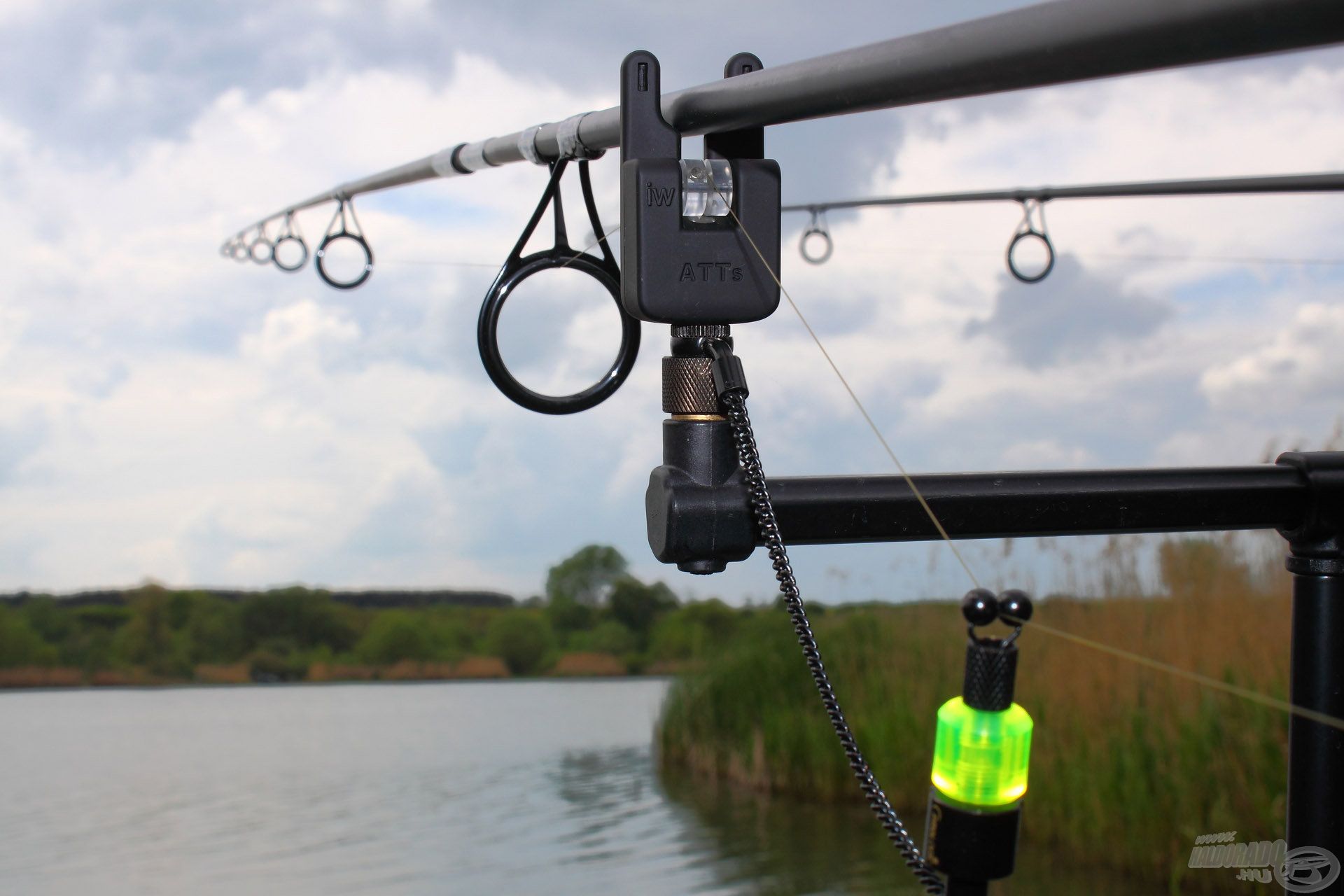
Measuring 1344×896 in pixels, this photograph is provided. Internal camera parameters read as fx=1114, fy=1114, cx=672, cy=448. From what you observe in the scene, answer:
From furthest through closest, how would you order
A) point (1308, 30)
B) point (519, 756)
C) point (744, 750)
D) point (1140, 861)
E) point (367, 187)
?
point (519, 756), point (744, 750), point (1140, 861), point (367, 187), point (1308, 30)

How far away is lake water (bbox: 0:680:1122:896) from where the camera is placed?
12.2ft

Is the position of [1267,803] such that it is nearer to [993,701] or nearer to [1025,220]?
[1025,220]

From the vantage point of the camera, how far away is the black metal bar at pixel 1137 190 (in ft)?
5.62

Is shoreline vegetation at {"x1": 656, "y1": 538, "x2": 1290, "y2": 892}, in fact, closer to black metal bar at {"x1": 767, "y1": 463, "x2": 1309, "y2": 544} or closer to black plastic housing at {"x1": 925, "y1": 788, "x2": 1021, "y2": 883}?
black metal bar at {"x1": 767, "y1": 463, "x2": 1309, "y2": 544}

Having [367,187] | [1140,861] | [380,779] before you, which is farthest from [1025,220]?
[380,779]

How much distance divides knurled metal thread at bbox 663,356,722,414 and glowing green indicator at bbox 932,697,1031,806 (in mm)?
259

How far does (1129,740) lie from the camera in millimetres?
3143

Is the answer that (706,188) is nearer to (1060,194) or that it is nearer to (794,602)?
(794,602)

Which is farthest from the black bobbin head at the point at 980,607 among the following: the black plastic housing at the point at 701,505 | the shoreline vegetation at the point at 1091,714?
the shoreline vegetation at the point at 1091,714

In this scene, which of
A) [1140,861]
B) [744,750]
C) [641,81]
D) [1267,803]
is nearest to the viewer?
[641,81]

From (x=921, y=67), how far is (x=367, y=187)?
1.67m

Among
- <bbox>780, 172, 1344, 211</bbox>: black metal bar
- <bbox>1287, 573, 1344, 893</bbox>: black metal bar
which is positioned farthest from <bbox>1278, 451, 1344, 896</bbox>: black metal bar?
<bbox>780, 172, 1344, 211</bbox>: black metal bar

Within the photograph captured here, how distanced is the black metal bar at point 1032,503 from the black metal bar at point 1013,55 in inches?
7.8

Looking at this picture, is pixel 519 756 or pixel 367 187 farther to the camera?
pixel 519 756
